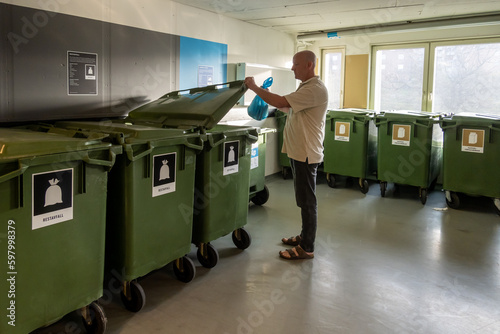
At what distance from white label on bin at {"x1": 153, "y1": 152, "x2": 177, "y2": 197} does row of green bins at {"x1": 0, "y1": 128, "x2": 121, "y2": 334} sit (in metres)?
0.37

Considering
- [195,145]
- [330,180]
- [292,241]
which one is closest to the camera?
[195,145]

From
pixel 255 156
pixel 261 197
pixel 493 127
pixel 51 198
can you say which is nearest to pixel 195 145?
pixel 51 198

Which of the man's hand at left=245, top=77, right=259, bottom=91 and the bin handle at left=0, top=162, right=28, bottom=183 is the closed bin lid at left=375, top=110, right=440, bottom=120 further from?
the bin handle at left=0, top=162, right=28, bottom=183

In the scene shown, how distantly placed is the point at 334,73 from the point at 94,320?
6.07 m

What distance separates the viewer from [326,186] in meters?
6.12

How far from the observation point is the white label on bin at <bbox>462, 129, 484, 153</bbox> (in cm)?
472

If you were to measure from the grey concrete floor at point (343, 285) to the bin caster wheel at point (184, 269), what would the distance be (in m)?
0.06

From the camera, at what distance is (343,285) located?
118 inches

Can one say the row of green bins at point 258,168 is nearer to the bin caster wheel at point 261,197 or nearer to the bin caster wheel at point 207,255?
the bin caster wheel at point 261,197

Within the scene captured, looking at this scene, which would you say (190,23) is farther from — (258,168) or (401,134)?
(401,134)

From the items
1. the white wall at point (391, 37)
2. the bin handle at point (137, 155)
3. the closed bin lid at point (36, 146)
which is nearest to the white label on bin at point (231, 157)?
the bin handle at point (137, 155)

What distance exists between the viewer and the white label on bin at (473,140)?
15.5 feet

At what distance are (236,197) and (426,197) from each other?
3053mm

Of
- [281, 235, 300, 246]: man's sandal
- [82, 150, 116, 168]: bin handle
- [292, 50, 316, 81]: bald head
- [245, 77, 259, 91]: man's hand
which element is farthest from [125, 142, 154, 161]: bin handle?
[281, 235, 300, 246]: man's sandal
